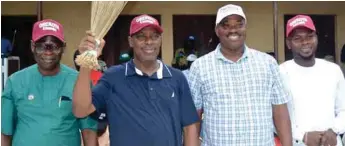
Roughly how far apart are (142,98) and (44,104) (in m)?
0.53

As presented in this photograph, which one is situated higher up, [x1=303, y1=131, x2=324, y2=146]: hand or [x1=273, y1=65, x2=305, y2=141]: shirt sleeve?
[x1=273, y1=65, x2=305, y2=141]: shirt sleeve

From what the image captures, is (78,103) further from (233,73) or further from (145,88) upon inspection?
(233,73)

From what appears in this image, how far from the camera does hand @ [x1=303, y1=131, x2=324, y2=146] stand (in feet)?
10.3

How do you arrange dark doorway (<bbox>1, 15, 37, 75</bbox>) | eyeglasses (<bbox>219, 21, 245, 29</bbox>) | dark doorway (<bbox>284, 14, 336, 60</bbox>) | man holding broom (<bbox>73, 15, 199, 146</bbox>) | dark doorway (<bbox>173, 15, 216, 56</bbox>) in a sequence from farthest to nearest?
dark doorway (<bbox>284, 14, 336, 60</bbox>) → dark doorway (<bbox>173, 15, 216, 56</bbox>) → dark doorway (<bbox>1, 15, 37, 75</bbox>) → eyeglasses (<bbox>219, 21, 245, 29</bbox>) → man holding broom (<bbox>73, 15, 199, 146</bbox>)

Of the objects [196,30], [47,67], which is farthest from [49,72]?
[196,30]

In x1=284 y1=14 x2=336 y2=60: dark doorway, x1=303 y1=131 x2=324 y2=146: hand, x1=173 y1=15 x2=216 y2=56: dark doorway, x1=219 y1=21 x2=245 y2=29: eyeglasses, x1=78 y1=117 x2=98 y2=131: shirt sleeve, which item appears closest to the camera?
x1=78 y1=117 x2=98 y2=131: shirt sleeve

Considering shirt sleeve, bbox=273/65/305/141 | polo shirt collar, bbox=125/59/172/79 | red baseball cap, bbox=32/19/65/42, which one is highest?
red baseball cap, bbox=32/19/65/42

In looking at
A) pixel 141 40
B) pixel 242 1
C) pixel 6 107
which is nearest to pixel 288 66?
pixel 141 40

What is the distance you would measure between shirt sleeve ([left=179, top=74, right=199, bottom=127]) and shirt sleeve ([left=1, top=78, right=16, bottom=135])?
0.92m

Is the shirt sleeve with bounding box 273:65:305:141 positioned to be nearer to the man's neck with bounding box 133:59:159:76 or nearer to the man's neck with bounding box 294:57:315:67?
the man's neck with bounding box 294:57:315:67

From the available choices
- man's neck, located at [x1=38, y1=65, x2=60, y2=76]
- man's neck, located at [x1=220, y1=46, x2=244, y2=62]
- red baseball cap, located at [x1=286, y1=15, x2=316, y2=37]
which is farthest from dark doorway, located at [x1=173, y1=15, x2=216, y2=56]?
man's neck, located at [x1=38, y1=65, x2=60, y2=76]

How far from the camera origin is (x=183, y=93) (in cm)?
278

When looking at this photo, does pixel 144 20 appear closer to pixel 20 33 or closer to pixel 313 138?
pixel 313 138

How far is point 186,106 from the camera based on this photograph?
279 cm
